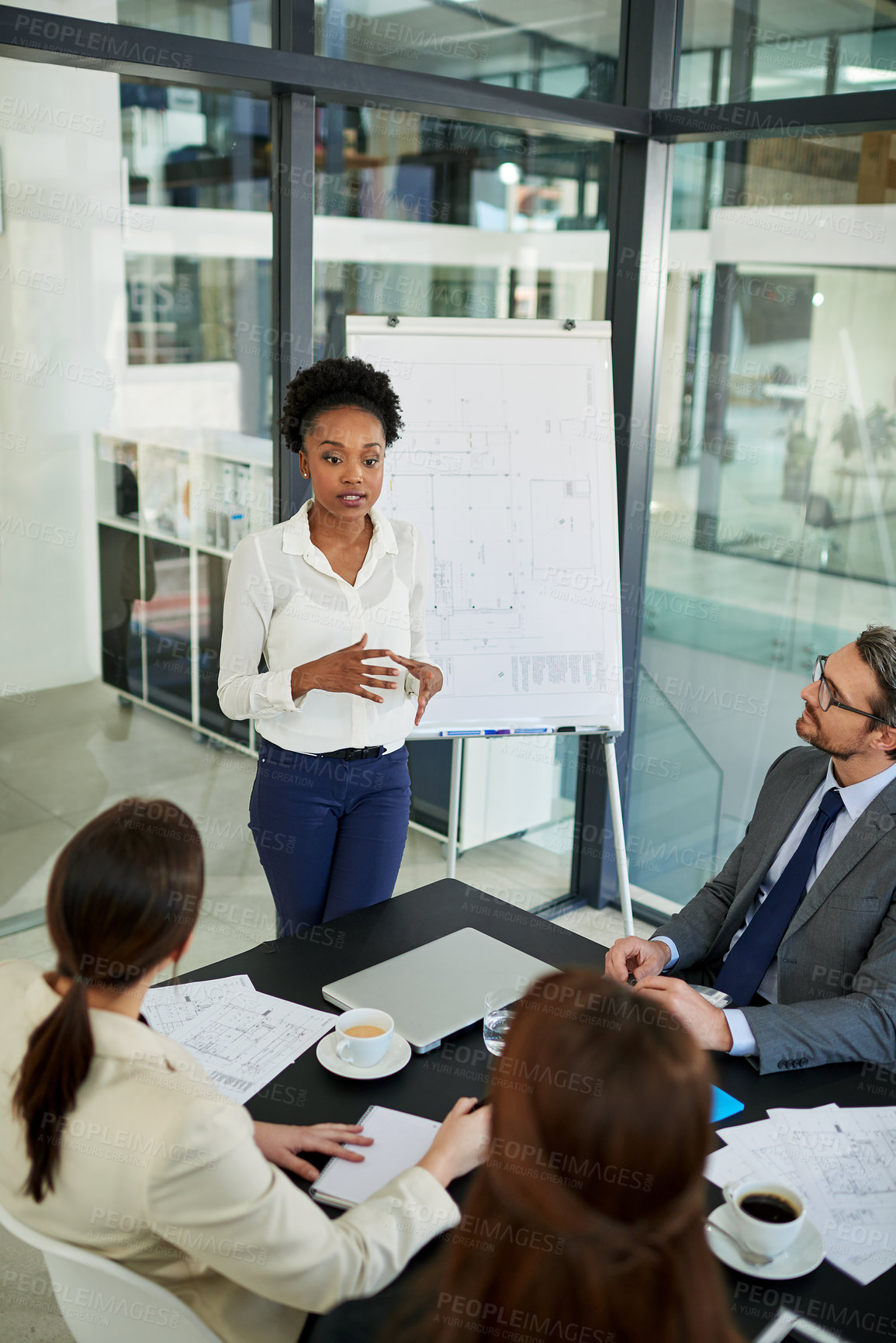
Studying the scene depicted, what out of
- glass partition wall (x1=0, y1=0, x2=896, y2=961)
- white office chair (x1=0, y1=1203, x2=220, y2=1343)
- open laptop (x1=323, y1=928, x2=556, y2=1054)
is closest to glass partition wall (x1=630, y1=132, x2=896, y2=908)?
glass partition wall (x1=0, y1=0, x2=896, y2=961)

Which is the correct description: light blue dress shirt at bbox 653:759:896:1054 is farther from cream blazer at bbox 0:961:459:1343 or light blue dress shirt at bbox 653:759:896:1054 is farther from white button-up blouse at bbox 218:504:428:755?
cream blazer at bbox 0:961:459:1343

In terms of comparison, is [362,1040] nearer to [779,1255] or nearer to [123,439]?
[779,1255]

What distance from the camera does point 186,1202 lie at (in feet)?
3.91

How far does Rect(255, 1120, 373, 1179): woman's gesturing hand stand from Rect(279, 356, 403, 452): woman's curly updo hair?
1520mm

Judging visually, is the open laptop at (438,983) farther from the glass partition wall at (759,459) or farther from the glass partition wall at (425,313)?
the glass partition wall at (759,459)

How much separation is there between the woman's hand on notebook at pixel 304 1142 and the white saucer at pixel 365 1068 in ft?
0.42

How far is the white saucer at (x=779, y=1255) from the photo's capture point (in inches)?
51.9

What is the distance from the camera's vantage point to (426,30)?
128 inches

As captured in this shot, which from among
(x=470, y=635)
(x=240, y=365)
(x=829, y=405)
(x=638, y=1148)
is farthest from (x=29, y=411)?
(x=638, y=1148)

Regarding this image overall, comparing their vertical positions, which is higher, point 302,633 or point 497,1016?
point 302,633

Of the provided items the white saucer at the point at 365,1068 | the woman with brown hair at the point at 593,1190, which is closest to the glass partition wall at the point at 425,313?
the white saucer at the point at 365,1068

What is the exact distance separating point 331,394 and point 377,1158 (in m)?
1.64

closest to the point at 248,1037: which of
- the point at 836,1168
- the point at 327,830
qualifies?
the point at 327,830

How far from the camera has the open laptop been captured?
5.86 ft
